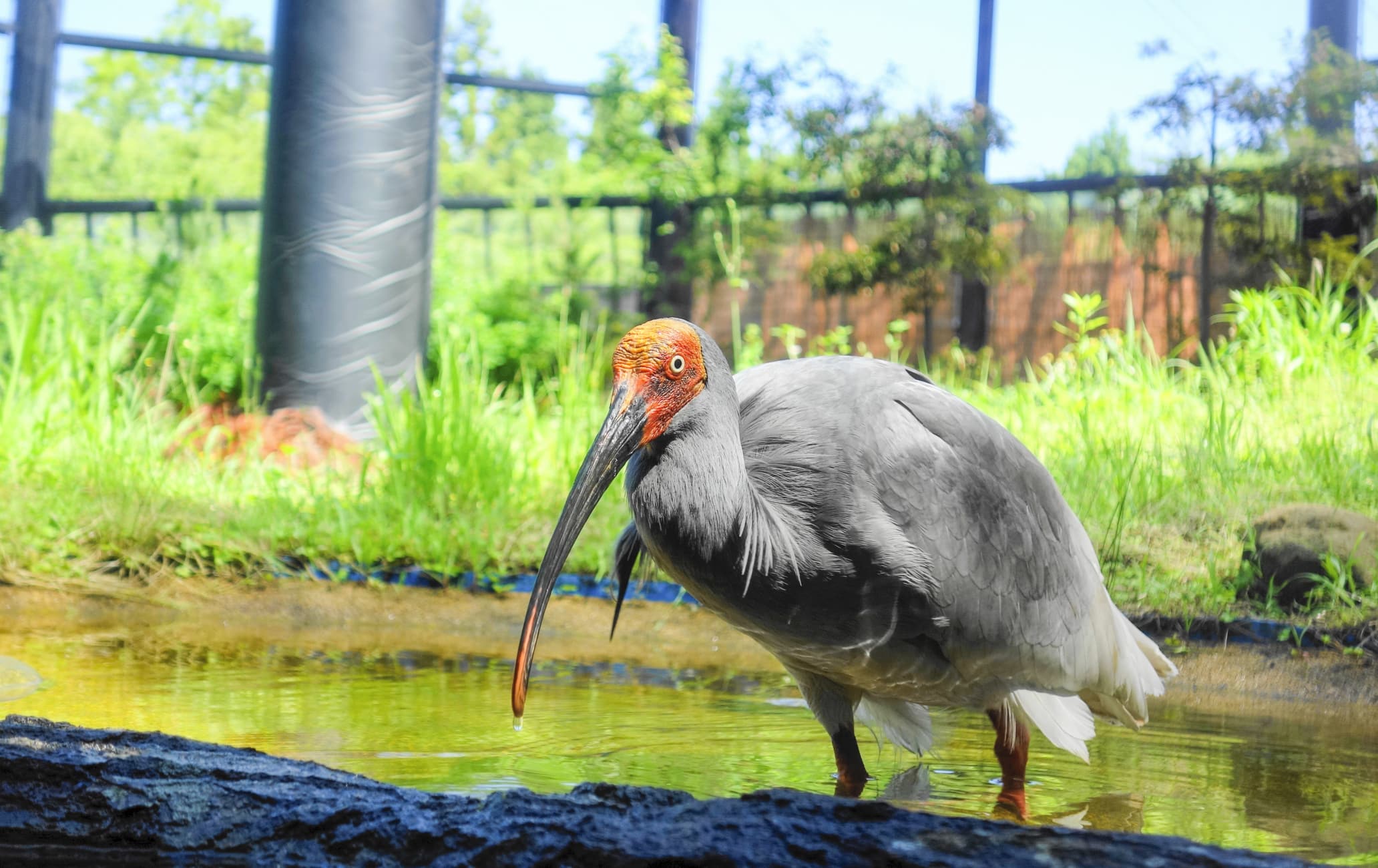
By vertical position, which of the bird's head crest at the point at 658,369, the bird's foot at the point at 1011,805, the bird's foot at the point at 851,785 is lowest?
the bird's foot at the point at 1011,805

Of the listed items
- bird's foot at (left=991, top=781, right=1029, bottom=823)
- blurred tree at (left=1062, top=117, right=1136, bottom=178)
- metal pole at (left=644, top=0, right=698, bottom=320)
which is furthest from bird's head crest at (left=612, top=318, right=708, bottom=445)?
blurred tree at (left=1062, top=117, right=1136, bottom=178)

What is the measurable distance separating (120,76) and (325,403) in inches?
825

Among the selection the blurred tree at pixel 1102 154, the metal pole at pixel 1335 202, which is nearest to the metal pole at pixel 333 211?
the metal pole at pixel 1335 202

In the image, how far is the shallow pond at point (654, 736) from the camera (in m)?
2.70

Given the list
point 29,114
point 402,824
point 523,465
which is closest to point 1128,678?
point 402,824

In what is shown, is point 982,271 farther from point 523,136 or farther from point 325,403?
point 523,136

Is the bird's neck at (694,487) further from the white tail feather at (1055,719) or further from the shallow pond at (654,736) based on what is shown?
the white tail feather at (1055,719)

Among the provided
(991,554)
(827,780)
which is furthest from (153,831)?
(991,554)

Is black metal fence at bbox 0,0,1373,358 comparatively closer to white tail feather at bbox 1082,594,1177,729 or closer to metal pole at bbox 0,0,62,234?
metal pole at bbox 0,0,62,234

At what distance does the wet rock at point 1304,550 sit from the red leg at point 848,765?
6.54ft

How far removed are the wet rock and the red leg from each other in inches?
78.5

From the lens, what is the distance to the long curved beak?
2211 millimetres

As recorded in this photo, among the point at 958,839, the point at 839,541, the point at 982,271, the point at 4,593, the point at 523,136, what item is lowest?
the point at 4,593

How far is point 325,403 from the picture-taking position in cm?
726
